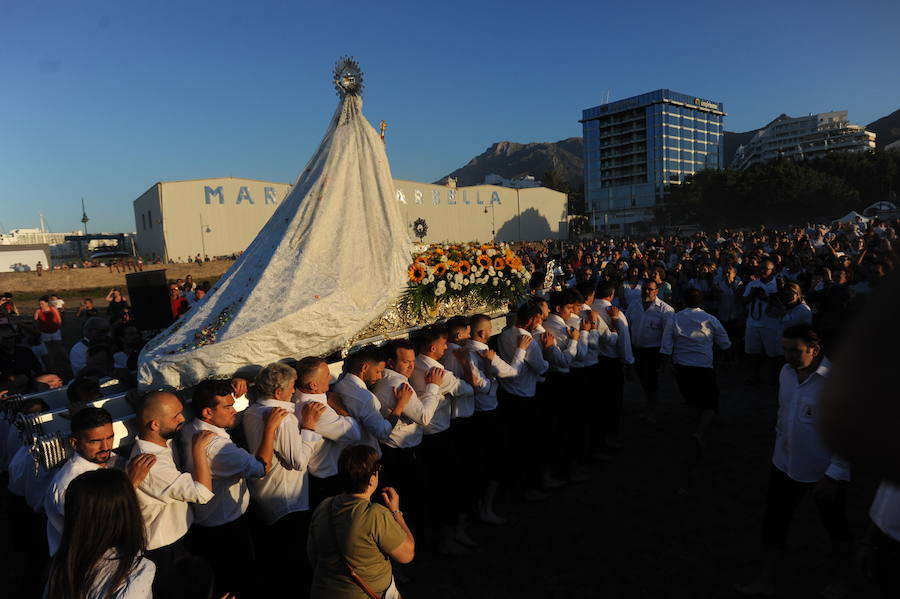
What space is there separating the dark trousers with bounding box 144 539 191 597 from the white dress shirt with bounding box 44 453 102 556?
52 centimetres

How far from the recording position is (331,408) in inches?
166

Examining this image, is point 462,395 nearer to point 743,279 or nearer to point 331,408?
point 331,408

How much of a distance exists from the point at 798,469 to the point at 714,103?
120 metres

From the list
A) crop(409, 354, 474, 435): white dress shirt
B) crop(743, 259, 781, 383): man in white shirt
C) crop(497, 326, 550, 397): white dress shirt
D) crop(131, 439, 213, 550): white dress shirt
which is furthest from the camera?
crop(743, 259, 781, 383): man in white shirt

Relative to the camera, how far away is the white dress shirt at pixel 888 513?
2605 mm

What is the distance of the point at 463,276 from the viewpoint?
6672 millimetres

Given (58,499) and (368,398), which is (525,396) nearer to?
(368,398)

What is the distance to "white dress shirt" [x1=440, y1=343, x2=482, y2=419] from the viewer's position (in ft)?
17.4

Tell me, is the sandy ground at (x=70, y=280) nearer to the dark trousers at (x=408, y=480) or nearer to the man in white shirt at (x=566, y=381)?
the man in white shirt at (x=566, y=381)

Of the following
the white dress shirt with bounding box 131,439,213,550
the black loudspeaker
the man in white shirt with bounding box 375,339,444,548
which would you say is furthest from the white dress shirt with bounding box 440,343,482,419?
the black loudspeaker

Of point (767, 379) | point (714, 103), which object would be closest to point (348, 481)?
point (767, 379)

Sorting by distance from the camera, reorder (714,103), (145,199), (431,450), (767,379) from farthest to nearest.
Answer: (714,103) → (145,199) → (767,379) → (431,450)

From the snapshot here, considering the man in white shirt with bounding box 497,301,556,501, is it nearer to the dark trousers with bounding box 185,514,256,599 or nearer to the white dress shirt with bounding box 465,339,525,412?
the white dress shirt with bounding box 465,339,525,412

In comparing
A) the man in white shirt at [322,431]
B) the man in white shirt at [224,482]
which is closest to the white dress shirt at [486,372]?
the man in white shirt at [322,431]
